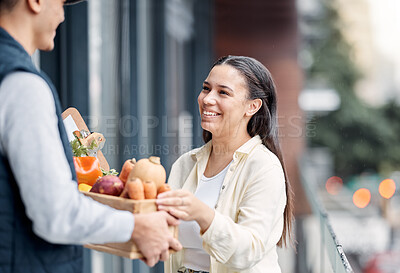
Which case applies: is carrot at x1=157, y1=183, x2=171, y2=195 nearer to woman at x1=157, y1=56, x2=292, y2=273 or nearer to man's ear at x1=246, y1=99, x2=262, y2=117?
woman at x1=157, y1=56, x2=292, y2=273

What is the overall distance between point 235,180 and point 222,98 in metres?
0.24

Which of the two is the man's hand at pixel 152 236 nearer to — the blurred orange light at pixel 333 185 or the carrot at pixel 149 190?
the carrot at pixel 149 190

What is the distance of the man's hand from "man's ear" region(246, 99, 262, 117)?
0.56 m

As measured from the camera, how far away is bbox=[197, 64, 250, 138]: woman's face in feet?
5.08

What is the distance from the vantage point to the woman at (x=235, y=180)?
138cm

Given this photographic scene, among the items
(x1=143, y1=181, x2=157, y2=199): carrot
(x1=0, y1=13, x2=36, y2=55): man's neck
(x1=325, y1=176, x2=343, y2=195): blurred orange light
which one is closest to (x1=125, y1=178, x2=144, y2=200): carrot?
(x1=143, y1=181, x2=157, y2=199): carrot

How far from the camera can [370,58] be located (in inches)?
859

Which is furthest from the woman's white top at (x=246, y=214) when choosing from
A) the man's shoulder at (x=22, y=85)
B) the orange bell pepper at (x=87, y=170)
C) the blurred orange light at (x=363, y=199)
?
the blurred orange light at (x=363, y=199)

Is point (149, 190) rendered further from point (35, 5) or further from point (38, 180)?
point (35, 5)

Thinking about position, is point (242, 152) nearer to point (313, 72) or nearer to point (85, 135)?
point (85, 135)

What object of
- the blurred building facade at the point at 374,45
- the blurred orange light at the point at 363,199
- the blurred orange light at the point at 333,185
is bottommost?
the blurred orange light at the point at 333,185

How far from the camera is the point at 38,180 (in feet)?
3.31

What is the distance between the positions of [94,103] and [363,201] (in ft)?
44.0

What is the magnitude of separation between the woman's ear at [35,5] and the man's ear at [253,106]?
734mm
